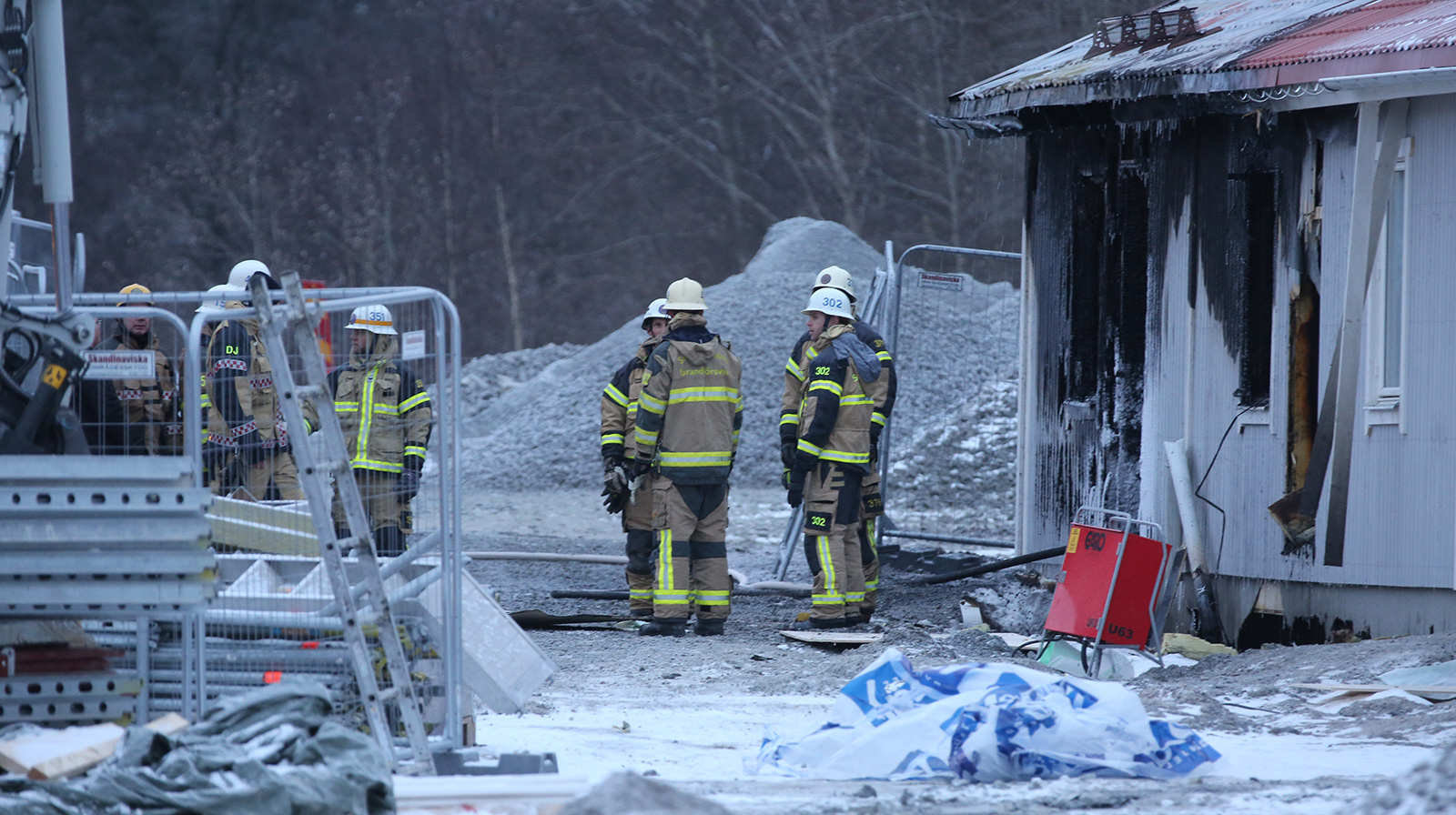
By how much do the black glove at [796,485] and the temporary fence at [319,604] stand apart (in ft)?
11.8

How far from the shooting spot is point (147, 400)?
7.78m

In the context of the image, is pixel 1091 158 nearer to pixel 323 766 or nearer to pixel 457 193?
pixel 323 766

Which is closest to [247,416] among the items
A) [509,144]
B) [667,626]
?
[667,626]

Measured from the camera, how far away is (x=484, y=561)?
1298cm

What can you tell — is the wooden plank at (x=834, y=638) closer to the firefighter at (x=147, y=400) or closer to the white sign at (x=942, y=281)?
the white sign at (x=942, y=281)

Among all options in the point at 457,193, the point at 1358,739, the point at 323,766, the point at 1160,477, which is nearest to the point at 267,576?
the point at 323,766

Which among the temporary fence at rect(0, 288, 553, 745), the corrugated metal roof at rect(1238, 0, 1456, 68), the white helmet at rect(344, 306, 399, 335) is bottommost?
the temporary fence at rect(0, 288, 553, 745)

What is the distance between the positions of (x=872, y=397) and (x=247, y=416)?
3.93 m

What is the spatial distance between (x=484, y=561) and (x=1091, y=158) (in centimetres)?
581

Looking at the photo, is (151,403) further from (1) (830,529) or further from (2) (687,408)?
(1) (830,529)

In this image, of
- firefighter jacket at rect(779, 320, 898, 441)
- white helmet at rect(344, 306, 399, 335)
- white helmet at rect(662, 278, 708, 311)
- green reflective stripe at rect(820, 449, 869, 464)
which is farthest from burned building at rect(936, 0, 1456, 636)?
white helmet at rect(344, 306, 399, 335)

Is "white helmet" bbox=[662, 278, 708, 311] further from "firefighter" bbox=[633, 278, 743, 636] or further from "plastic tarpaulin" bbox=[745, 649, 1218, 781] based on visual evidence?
"plastic tarpaulin" bbox=[745, 649, 1218, 781]

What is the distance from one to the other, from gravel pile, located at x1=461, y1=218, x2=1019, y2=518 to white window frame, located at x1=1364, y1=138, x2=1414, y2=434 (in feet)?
17.1

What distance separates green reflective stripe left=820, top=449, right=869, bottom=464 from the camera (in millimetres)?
9812
